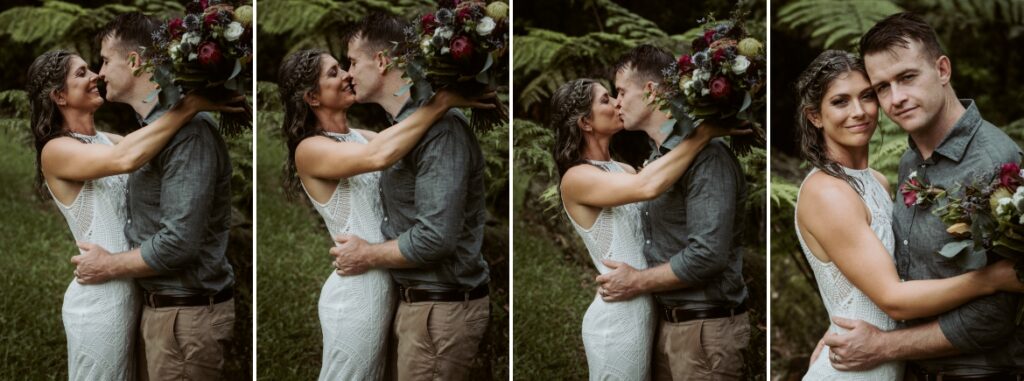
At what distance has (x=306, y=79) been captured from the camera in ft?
16.8

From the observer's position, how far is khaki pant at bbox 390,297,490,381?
4.98 metres

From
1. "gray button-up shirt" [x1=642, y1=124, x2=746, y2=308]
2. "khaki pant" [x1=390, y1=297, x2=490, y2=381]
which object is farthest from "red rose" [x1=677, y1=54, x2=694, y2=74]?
"khaki pant" [x1=390, y1=297, x2=490, y2=381]

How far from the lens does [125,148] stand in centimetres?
505

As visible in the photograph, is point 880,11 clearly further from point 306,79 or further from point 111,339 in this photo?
point 111,339

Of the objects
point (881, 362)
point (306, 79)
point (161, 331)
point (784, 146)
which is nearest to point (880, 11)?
point (784, 146)

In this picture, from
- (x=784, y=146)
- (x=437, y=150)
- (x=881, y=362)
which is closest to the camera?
(x=881, y=362)

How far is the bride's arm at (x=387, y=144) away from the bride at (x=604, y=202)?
346 mm

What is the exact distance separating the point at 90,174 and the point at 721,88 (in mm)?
2504

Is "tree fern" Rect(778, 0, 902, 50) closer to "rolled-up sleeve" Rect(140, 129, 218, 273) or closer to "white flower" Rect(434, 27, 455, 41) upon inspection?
"white flower" Rect(434, 27, 455, 41)

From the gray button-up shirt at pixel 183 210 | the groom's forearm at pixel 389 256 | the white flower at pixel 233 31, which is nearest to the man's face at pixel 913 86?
the groom's forearm at pixel 389 256

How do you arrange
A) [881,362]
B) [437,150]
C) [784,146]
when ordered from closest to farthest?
[881,362]
[784,146]
[437,150]

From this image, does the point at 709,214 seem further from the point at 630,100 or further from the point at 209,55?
the point at 209,55

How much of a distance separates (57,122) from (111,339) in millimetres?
901

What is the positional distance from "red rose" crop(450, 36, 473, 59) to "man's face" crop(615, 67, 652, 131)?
58 centimetres
